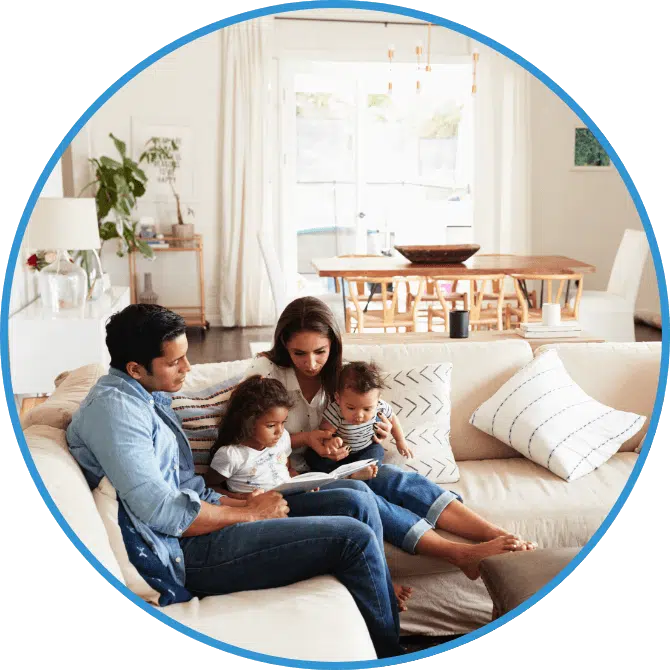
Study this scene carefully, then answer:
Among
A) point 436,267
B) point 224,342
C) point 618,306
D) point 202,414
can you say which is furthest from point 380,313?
point 202,414

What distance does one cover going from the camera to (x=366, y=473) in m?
1.65

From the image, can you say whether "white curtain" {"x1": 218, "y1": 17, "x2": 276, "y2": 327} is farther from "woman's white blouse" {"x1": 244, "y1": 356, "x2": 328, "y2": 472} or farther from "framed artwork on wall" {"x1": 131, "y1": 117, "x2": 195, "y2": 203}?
"woman's white blouse" {"x1": 244, "y1": 356, "x2": 328, "y2": 472}

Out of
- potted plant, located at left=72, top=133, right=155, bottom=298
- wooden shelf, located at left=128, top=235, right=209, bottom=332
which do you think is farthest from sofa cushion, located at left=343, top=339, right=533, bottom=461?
wooden shelf, located at left=128, top=235, right=209, bottom=332

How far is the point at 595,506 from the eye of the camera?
1685 mm

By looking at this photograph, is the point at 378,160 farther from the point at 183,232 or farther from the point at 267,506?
the point at 267,506

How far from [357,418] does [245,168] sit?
3134 millimetres

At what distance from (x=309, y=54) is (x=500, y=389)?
9.82ft

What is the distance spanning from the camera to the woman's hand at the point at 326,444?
1629 millimetres

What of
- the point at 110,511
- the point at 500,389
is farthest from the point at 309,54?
the point at 110,511

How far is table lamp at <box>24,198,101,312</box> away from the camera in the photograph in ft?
9.11

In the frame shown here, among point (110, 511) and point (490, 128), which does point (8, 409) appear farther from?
point (490, 128)

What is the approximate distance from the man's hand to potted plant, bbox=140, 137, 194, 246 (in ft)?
10.5

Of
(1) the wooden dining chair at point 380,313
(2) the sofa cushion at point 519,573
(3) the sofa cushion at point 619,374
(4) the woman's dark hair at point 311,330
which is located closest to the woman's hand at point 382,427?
(4) the woman's dark hair at point 311,330

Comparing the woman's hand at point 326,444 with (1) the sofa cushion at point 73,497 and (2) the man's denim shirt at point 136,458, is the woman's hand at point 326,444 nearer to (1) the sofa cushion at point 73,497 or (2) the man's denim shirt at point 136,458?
(2) the man's denim shirt at point 136,458
